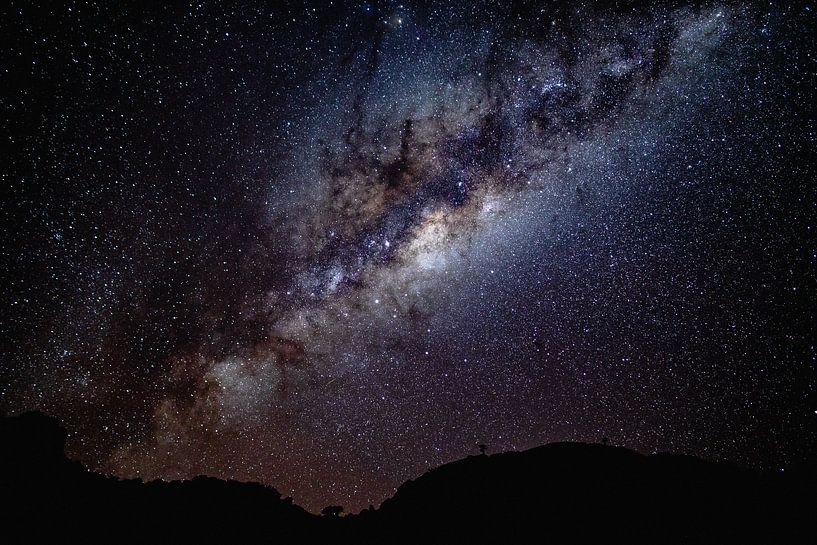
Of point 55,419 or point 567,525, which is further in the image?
point 567,525

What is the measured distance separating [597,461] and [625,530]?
4989 millimetres

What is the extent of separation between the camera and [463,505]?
1673 cm

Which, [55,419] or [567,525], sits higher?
[55,419]

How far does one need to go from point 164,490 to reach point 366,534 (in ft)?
29.3

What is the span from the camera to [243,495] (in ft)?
55.0

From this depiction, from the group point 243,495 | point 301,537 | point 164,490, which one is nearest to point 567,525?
point 301,537

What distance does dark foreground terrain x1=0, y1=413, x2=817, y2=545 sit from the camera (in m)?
12.3

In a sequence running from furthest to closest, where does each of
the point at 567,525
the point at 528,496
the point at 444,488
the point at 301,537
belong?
the point at 444,488
the point at 528,496
the point at 301,537
the point at 567,525

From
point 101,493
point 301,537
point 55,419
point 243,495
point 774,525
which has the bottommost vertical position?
point 774,525

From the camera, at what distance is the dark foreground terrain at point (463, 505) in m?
12.3

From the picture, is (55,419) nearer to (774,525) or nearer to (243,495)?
(243,495)

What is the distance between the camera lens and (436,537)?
14.8 m

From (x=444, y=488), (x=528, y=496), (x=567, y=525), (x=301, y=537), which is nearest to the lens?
(x=567, y=525)

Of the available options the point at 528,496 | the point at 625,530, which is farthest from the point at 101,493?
the point at 625,530
